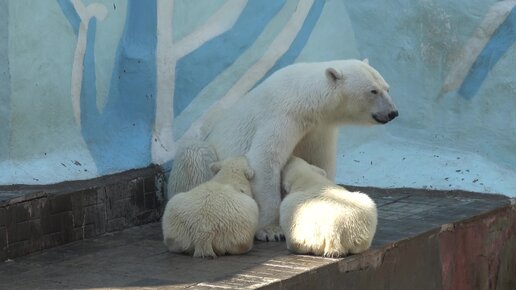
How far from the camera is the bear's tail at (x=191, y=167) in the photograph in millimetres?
5680

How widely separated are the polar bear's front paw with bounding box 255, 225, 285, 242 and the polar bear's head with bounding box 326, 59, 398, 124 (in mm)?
739

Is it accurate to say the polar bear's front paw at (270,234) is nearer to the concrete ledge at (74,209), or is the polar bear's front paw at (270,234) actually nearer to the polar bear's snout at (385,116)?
the polar bear's snout at (385,116)

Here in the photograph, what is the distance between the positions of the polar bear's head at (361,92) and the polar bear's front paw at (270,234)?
2.43 feet

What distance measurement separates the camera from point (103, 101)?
588cm

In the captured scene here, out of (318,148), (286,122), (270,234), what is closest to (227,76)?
(318,148)

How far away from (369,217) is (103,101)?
5.96 ft

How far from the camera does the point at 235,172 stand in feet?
17.5

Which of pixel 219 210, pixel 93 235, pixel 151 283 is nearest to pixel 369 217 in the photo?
pixel 219 210

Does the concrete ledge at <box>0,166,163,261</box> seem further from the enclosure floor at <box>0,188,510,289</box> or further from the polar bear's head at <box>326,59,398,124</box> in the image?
the polar bear's head at <box>326,59,398,124</box>

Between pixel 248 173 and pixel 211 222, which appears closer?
pixel 211 222

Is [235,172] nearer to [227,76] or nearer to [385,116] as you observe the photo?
[385,116]

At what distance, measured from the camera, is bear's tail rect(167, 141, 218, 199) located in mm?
5680

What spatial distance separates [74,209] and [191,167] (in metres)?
0.68

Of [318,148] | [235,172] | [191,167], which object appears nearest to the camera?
[235,172]
